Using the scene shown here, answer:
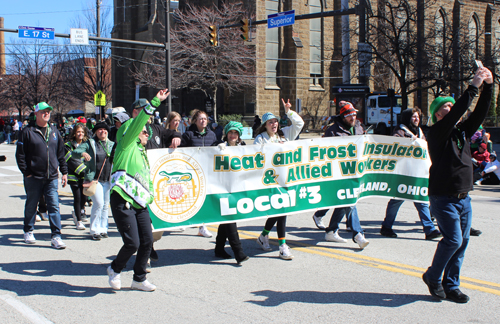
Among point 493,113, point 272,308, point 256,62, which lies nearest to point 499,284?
point 272,308

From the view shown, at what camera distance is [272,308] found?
176 inches

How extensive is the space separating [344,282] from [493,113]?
38124mm

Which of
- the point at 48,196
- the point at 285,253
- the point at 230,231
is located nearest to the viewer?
the point at 230,231

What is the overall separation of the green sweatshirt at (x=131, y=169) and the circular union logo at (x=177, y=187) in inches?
28.5

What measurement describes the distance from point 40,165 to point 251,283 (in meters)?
3.50

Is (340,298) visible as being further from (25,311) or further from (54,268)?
(54,268)

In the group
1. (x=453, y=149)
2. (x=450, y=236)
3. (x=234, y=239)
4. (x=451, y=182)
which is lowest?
(x=234, y=239)

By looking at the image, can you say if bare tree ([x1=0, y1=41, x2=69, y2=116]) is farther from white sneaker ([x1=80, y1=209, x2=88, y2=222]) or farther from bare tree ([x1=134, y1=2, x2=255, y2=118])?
white sneaker ([x1=80, y1=209, x2=88, y2=222])

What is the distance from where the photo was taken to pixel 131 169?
486 cm

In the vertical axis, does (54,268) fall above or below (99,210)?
below

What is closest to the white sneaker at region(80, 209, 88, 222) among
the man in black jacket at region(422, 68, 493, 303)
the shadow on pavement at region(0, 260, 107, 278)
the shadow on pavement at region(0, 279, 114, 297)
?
A: the shadow on pavement at region(0, 260, 107, 278)

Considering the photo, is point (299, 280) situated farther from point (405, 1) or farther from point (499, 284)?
point (405, 1)

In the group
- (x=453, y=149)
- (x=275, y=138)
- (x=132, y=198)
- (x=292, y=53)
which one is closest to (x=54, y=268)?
(x=132, y=198)

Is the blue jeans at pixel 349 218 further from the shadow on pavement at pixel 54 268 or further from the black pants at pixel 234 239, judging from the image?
the shadow on pavement at pixel 54 268
